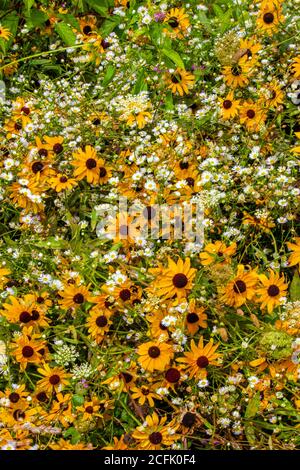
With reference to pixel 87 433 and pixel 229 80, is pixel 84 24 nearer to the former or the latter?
pixel 229 80

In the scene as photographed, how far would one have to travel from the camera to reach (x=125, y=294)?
91.7 inches

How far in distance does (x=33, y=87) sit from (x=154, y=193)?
118 cm

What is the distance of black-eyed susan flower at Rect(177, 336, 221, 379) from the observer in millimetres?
2180

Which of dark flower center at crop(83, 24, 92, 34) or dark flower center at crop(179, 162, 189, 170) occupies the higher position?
dark flower center at crop(83, 24, 92, 34)

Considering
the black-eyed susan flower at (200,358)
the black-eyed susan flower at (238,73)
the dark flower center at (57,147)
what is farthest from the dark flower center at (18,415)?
the black-eyed susan flower at (238,73)

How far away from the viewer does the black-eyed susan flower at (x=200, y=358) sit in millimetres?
2180

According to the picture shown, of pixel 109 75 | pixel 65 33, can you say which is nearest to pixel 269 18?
pixel 109 75

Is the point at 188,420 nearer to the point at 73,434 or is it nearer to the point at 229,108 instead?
the point at 73,434

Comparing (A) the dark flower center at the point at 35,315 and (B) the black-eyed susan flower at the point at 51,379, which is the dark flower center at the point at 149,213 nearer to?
(A) the dark flower center at the point at 35,315

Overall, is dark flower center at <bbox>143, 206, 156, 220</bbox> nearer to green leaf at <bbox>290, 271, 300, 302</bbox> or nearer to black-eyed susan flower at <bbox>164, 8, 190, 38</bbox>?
green leaf at <bbox>290, 271, 300, 302</bbox>

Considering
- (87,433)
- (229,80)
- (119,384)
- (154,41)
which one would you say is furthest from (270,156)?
(87,433)

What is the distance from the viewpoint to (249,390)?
2184mm

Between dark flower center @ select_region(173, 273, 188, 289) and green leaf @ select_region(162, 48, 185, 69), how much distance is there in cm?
99

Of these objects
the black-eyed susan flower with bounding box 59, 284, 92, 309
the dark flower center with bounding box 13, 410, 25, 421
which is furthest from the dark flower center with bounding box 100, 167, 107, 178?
the dark flower center with bounding box 13, 410, 25, 421
